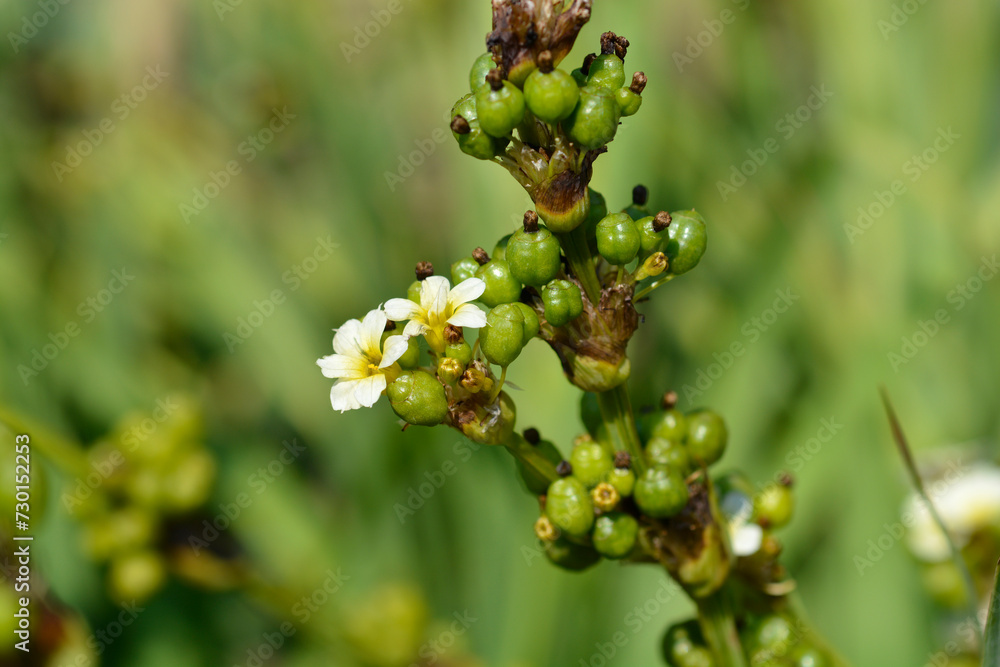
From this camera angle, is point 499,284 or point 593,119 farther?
point 499,284

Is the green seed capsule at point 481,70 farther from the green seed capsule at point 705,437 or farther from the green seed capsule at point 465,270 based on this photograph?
the green seed capsule at point 705,437

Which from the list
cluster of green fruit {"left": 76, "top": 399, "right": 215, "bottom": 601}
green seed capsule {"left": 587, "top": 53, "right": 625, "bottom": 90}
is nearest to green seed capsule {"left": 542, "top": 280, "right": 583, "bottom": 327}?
green seed capsule {"left": 587, "top": 53, "right": 625, "bottom": 90}

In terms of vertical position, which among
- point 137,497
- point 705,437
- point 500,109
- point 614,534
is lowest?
point 137,497

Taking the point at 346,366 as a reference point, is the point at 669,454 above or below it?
above

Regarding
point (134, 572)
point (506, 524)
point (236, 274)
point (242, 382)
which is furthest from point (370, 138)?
point (134, 572)

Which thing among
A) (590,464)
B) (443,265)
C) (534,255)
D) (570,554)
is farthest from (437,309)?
(443,265)

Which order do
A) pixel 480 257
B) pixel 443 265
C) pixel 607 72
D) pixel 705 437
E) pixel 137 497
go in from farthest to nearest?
1. pixel 443 265
2. pixel 137 497
3. pixel 705 437
4. pixel 480 257
5. pixel 607 72

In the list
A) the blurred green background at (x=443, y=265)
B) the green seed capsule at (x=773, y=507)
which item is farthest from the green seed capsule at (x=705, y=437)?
the blurred green background at (x=443, y=265)

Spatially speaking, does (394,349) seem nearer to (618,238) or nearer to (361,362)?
(361,362)
